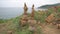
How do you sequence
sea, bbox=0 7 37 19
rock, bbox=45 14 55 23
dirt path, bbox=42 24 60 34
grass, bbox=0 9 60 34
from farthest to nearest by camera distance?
sea, bbox=0 7 37 19 → rock, bbox=45 14 55 23 → dirt path, bbox=42 24 60 34 → grass, bbox=0 9 60 34

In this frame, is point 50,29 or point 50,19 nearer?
point 50,29

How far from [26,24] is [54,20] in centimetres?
129

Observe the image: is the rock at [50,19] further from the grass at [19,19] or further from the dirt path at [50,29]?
the dirt path at [50,29]

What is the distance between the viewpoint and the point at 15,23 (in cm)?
658

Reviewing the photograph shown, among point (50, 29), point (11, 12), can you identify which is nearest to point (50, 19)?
point (50, 29)

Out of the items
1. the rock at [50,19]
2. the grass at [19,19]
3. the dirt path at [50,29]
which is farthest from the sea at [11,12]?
the dirt path at [50,29]

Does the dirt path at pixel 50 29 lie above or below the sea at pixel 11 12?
below

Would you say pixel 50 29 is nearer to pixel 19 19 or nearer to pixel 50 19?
pixel 50 19

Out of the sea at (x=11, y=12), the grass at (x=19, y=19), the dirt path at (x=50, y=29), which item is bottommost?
the dirt path at (x=50, y=29)

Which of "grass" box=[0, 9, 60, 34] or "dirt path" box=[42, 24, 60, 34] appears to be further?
"dirt path" box=[42, 24, 60, 34]

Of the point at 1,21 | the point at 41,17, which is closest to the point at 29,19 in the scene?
the point at 41,17

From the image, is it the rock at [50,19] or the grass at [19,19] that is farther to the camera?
the rock at [50,19]

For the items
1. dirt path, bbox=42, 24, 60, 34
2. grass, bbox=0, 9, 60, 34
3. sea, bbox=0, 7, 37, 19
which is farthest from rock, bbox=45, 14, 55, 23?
sea, bbox=0, 7, 37, 19

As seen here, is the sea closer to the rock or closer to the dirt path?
the rock
